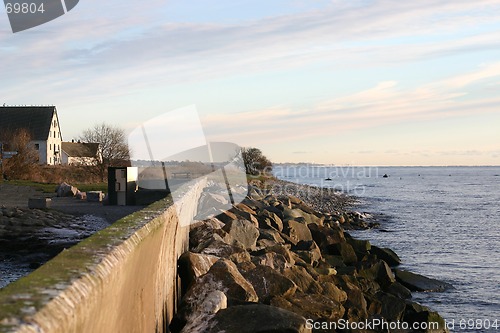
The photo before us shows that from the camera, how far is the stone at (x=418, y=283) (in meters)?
15.7

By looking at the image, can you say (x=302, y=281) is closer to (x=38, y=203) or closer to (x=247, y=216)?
(x=247, y=216)

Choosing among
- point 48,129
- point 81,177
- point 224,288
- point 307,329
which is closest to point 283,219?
point 224,288

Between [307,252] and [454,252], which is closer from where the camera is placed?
[307,252]

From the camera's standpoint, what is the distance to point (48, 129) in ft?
223

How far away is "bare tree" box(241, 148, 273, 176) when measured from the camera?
251 feet

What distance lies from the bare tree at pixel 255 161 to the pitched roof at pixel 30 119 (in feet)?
74.0

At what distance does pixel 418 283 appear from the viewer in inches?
623

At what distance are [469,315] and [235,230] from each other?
18.9 feet

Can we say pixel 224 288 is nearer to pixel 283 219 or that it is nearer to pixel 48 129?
pixel 283 219

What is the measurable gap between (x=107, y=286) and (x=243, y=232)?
791 cm

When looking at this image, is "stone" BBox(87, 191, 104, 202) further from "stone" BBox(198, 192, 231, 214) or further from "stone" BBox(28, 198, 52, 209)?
"stone" BBox(198, 192, 231, 214)

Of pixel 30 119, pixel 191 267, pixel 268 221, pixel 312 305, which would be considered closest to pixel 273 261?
pixel 312 305

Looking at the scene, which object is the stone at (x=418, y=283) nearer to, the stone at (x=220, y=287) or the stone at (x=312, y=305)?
the stone at (x=312, y=305)

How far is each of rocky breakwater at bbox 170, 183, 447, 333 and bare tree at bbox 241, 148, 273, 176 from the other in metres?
59.9
